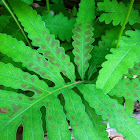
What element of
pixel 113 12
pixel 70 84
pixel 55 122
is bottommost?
pixel 55 122

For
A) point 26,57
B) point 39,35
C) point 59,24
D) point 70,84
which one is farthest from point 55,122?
point 59,24

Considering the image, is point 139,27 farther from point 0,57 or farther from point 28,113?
point 0,57

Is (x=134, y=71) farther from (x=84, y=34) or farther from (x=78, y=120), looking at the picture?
(x=78, y=120)

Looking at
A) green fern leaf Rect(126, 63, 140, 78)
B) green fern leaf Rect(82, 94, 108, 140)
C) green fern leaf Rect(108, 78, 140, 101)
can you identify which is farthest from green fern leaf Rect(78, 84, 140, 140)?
green fern leaf Rect(126, 63, 140, 78)

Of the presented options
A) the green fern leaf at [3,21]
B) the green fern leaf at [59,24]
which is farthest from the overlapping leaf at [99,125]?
the green fern leaf at [3,21]

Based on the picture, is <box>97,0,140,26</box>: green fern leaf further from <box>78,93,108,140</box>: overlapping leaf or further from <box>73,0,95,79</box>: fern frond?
<box>78,93,108,140</box>: overlapping leaf

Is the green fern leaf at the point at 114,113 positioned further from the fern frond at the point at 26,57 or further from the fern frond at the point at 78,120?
the fern frond at the point at 26,57
